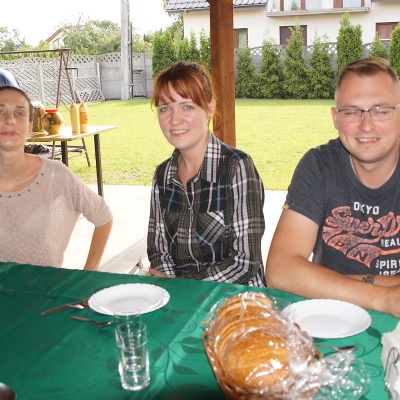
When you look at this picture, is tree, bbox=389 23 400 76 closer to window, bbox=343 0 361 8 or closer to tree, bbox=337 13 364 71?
tree, bbox=337 13 364 71

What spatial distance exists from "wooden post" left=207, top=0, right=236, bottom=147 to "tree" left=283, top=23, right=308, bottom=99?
484 inches

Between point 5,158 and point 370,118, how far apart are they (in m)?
1.26

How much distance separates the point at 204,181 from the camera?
5.89 ft

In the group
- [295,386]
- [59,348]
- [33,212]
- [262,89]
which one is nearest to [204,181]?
[33,212]

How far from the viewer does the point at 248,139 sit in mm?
9055

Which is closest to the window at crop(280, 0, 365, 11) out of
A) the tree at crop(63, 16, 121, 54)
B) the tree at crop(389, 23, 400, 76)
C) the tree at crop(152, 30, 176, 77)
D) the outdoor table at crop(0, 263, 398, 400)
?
the tree at crop(152, 30, 176, 77)

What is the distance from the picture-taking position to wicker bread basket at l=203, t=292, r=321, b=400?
68 cm

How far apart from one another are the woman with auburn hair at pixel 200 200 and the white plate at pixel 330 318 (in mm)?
554

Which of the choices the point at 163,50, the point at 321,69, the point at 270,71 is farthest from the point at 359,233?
the point at 163,50

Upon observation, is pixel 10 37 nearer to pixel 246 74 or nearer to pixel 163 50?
pixel 163 50

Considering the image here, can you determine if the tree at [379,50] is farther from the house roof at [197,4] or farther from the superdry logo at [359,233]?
the superdry logo at [359,233]

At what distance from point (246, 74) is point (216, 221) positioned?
48.4 ft

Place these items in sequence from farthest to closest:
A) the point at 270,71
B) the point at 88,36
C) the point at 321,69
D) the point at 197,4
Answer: the point at 88,36, the point at 197,4, the point at 270,71, the point at 321,69

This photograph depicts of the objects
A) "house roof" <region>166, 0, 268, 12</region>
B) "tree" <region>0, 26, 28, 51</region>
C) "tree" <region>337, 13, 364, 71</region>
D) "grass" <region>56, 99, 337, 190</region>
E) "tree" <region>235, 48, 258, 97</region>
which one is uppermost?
"tree" <region>0, 26, 28, 51</region>
